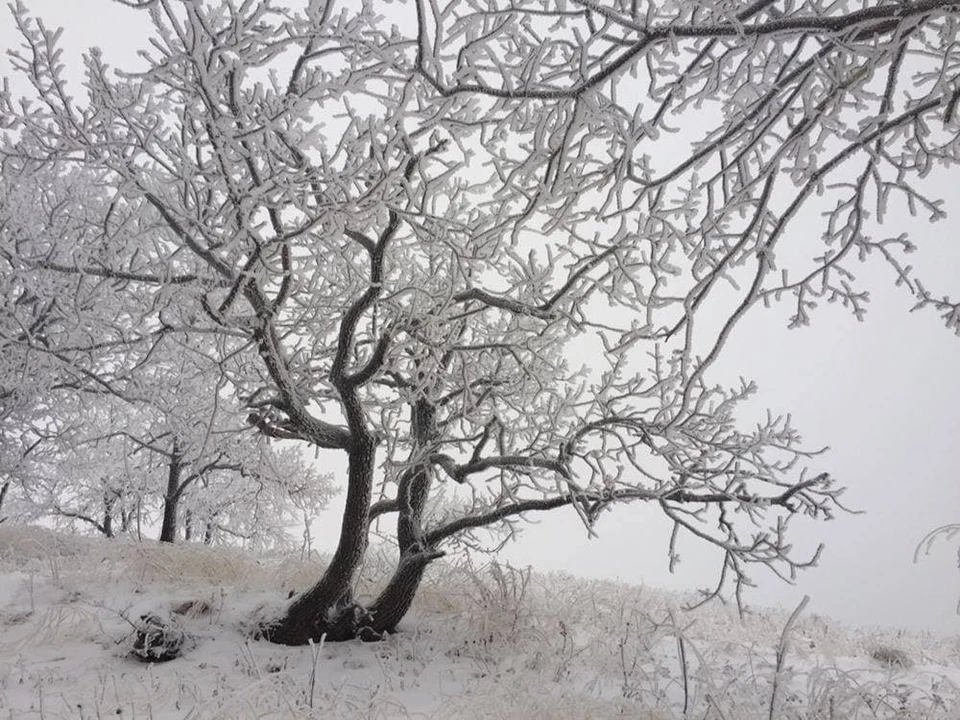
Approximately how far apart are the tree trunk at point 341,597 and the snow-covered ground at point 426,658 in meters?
0.17

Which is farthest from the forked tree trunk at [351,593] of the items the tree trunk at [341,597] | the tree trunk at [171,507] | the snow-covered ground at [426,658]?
the tree trunk at [171,507]

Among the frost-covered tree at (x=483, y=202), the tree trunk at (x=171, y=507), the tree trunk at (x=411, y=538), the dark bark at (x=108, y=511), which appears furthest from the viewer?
the dark bark at (x=108, y=511)

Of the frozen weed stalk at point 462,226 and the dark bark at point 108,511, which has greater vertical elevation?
the frozen weed stalk at point 462,226

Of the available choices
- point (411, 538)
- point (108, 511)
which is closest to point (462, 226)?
point (411, 538)

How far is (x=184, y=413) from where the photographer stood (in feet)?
28.6

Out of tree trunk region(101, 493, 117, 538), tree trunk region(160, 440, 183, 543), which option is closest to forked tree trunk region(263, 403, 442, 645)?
tree trunk region(160, 440, 183, 543)

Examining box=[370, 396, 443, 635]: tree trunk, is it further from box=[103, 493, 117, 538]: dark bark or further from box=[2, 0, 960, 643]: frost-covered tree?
box=[103, 493, 117, 538]: dark bark

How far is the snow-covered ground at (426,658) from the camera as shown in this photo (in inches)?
143

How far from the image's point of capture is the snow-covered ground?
12.0 feet

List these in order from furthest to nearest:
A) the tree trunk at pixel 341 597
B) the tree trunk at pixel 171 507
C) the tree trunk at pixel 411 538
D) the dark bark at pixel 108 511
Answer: the dark bark at pixel 108 511, the tree trunk at pixel 171 507, the tree trunk at pixel 411 538, the tree trunk at pixel 341 597

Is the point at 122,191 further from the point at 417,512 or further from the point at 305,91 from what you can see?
the point at 417,512

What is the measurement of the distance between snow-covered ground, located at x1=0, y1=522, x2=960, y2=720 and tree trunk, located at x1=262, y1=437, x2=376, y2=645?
0.17 meters

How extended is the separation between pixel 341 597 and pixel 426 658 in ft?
2.86

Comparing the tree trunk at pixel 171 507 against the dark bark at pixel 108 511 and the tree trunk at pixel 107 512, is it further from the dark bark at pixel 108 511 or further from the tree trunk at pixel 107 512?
the tree trunk at pixel 107 512
